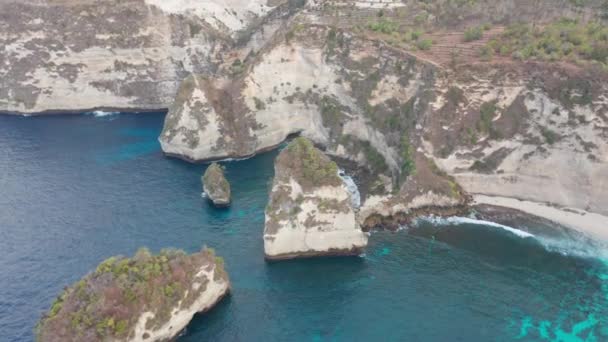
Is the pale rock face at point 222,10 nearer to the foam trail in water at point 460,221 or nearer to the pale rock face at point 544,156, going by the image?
the pale rock face at point 544,156

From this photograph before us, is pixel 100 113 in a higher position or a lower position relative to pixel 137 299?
higher

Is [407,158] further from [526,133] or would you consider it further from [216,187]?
[216,187]

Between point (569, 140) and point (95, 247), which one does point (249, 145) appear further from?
point (569, 140)

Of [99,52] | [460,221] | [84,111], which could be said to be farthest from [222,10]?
[460,221]

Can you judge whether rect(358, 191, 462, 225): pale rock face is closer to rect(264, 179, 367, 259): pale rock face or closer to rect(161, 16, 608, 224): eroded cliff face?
rect(161, 16, 608, 224): eroded cliff face

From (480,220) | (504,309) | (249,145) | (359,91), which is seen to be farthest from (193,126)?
(504,309)

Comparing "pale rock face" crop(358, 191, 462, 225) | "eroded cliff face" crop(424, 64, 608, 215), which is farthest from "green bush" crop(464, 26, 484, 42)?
"pale rock face" crop(358, 191, 462, 225)

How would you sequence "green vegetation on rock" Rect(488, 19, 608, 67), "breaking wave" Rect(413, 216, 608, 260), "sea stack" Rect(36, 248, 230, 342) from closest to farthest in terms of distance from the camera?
"sea stack" Rect(36, 248, 230, 342), "breaking wave" Rect(413, 216, 608, 260), "green vegetation on rock" Rect(488, 19, 608, 67)

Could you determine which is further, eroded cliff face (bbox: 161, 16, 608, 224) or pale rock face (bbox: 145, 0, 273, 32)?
pale rock face (bbox: 145, 0, 273, 32)
